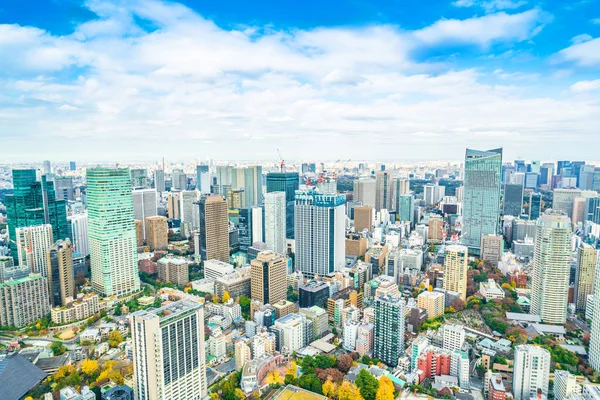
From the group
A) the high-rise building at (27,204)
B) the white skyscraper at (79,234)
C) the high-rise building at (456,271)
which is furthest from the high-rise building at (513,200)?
the high-rise building at (27,204)

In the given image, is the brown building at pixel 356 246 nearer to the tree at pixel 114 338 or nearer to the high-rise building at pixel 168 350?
the tree at pixel 114 338

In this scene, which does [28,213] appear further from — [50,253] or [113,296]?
[113,296]

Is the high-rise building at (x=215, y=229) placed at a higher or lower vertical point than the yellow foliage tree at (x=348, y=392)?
higher

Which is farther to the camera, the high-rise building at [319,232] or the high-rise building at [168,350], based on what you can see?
the high-rise building at [319,232]

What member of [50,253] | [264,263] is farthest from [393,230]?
[50,253]

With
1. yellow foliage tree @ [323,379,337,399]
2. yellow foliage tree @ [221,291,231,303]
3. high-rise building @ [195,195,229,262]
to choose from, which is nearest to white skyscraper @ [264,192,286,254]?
high-rise building @ [195,195,229,262]

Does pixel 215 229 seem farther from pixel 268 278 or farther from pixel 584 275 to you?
pixel 584 275
